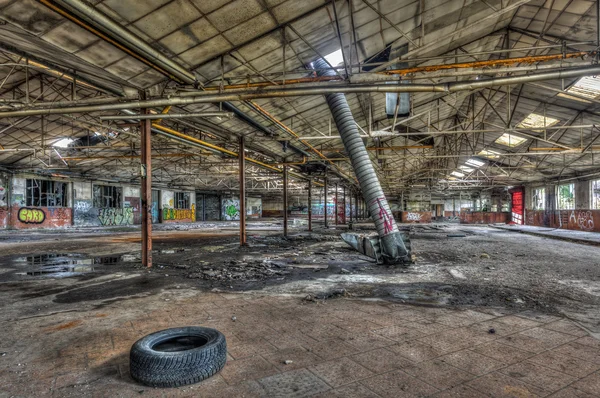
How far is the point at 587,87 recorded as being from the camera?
36.2 ft

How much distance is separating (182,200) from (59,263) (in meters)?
30.9

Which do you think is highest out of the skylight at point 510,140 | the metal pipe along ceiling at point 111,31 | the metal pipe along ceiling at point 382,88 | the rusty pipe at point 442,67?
the skylight at point 510,140

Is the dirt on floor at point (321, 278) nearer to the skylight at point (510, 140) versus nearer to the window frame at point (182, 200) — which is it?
the skylight at point (510, 140)

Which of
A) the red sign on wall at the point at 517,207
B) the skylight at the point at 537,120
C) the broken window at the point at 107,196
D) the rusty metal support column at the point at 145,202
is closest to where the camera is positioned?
the rusty metal support column at the point at 145,202

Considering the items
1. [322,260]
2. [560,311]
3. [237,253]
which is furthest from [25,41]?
[560,311]

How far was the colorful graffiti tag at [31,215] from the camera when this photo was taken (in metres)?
23.2

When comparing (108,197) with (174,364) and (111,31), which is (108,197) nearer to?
(111,31)

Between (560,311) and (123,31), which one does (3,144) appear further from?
(560,311)

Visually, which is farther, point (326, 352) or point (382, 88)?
point (382, 88)

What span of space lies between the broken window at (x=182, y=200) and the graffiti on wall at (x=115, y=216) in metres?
6.16

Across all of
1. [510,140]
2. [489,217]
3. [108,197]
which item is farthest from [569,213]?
[108,197]

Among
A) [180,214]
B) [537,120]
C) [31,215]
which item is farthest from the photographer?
[180,214]

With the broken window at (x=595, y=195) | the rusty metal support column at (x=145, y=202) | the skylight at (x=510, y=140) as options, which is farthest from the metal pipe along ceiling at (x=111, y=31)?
the broken window at (x=595, y=195)

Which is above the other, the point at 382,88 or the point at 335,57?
the point at 335,57
